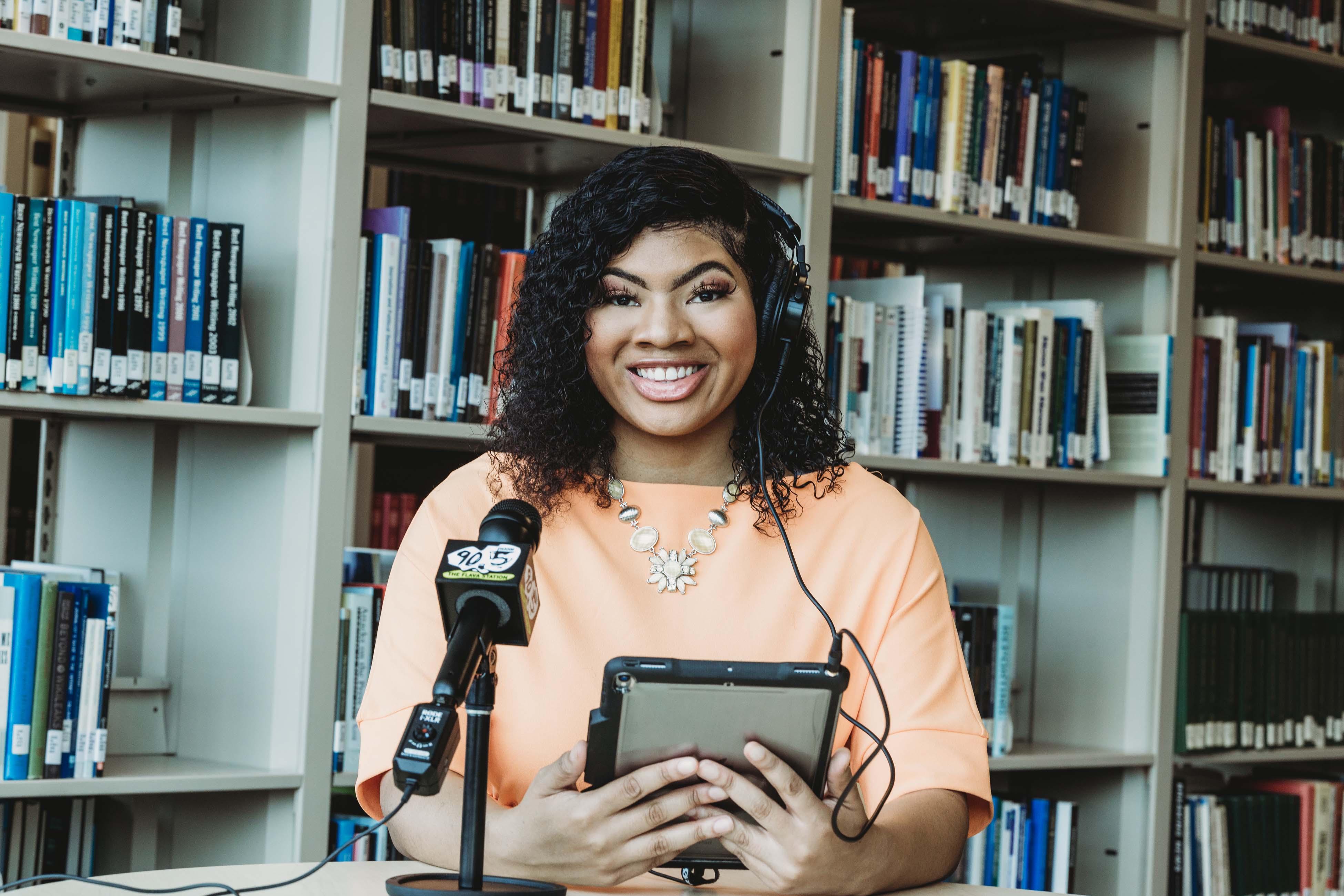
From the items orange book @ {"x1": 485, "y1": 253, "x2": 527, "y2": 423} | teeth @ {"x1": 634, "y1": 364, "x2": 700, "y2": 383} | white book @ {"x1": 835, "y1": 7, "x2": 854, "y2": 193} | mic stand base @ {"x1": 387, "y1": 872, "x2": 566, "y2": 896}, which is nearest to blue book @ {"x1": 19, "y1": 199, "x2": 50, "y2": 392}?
orange book @ {"x1": 485, "y1": 253, "x2": 527, "y2": 423}

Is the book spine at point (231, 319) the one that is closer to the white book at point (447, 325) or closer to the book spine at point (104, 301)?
the book spine at point (104, 301)

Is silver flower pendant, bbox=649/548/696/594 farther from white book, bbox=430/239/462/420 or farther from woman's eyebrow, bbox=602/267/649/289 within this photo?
white book, bbox=430/239/462/420

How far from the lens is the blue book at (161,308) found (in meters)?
1.93

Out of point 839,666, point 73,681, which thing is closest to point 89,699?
point 73,681

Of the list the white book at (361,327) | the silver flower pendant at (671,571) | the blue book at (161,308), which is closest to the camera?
the silver flower pendant at (671,571)

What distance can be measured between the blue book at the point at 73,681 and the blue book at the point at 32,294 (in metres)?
0.27

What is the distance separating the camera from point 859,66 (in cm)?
248

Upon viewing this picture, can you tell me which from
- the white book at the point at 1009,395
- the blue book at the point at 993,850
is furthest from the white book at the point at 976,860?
the white book at the point at 1009,395

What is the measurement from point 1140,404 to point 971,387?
382mm

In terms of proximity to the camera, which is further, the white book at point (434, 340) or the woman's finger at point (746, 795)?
the white book at point (434, 340)

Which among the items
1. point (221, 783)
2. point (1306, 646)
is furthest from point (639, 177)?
point (1306, 646)

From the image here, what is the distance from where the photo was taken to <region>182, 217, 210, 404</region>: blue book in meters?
1.96

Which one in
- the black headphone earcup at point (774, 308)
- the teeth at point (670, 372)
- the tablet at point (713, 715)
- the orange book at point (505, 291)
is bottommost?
the tablet at point (713, 715)

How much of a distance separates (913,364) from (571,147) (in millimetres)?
701
